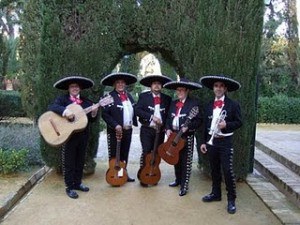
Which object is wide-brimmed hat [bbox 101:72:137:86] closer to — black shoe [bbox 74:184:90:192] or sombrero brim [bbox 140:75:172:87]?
sombrero brim [bbox 140:75:172:87]

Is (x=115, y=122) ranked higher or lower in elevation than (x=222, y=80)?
lower

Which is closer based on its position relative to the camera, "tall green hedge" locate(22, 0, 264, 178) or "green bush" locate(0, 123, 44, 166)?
"tall green hedge" locate(22, 0, 264, 178)

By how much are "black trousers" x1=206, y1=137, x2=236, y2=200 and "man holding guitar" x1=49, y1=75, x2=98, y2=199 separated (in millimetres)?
1842

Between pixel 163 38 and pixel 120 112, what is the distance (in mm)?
1577

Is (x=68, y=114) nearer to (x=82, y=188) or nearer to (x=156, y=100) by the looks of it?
(x=82, y=188)

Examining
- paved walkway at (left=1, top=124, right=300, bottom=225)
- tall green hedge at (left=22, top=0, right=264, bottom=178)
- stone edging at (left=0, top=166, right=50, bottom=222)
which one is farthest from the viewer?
tall green hedge at (left=22, top=0, right=264, bottom=178)

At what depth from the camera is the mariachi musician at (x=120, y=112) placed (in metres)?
6.61

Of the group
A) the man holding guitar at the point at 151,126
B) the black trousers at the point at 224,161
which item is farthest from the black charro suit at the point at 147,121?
the black trousers at the point at 224,161

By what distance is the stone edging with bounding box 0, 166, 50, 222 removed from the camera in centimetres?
534

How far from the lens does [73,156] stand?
20.8 ft

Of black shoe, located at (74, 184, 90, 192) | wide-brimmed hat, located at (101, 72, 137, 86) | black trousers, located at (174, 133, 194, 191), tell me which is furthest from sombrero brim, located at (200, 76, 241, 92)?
black shoe, located at (74, 184, 90, 192)

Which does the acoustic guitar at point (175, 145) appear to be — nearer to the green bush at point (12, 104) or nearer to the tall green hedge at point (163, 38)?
the tall green hedge at point (163, 38)

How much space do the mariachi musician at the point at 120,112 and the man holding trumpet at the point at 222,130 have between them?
4.39 feet

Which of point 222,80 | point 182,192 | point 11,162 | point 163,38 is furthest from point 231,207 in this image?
point 11,162
